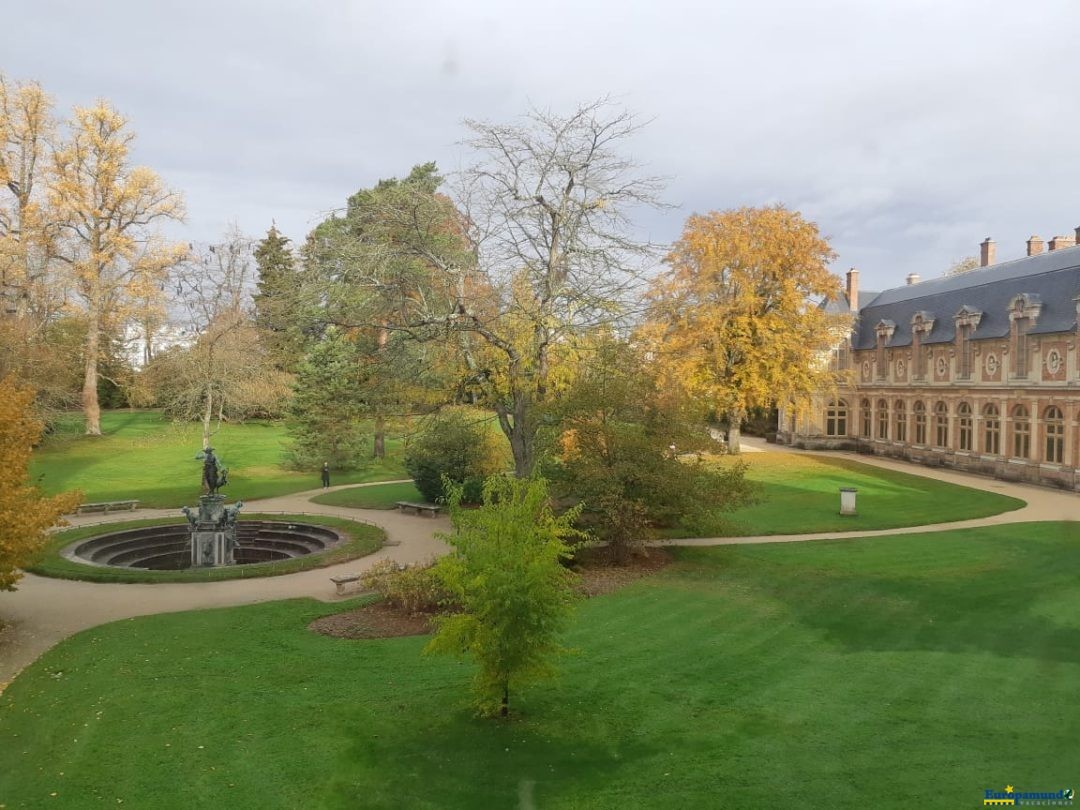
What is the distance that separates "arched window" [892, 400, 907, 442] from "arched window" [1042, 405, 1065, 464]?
34.9 feet

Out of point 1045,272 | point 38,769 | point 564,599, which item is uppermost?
point 1045,272

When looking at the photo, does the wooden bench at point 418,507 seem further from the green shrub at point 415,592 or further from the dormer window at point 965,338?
the dormer window at point 965,338

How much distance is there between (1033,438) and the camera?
3388cm

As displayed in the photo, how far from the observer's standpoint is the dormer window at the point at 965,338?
38719mm

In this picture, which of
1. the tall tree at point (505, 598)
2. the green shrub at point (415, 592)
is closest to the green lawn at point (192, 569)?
the green shrub at point (415, 592)

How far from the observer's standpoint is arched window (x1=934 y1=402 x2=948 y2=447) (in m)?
40.5

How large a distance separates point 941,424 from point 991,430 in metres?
3.93

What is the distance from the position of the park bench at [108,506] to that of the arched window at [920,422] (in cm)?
3954

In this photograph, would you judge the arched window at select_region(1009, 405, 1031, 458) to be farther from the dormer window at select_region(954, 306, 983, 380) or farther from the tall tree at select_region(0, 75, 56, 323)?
the tall tree at select_region(0, 75, 56, 323)

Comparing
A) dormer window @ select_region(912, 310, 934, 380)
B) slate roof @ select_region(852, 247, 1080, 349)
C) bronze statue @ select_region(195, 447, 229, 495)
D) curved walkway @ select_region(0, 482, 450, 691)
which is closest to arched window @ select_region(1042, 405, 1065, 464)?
slate roof @ select_region(852, 247, 1080, 349)

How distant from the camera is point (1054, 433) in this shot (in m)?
32.9

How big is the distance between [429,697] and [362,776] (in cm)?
228

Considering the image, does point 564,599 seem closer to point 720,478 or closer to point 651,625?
point 651,625

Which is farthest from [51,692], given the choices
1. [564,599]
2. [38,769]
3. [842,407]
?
[842,407]
